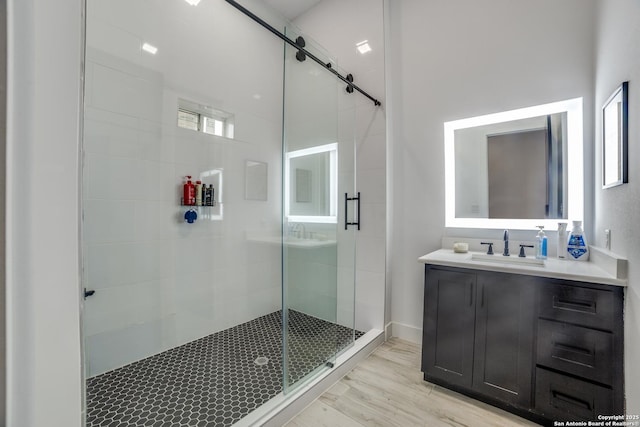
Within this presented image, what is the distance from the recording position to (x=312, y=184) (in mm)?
2430

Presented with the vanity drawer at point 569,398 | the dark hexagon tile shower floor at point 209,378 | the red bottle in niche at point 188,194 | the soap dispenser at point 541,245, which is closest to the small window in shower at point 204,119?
the red bottle in niche at point 188,194

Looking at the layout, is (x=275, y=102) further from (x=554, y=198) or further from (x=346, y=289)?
(x=554, y=198)

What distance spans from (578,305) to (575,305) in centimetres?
1

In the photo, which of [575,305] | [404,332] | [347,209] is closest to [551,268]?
[575,305]

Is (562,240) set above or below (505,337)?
above

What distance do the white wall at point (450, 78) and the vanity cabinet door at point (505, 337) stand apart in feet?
2.23

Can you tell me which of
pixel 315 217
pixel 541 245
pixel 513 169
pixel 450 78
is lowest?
pixel 541 245

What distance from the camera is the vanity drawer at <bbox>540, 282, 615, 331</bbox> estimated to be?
1.39 meters

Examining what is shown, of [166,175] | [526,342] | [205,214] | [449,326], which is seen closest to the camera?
[526,342]

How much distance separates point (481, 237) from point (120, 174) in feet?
9.42

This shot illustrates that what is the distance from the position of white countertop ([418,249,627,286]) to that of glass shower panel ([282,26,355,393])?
889mm

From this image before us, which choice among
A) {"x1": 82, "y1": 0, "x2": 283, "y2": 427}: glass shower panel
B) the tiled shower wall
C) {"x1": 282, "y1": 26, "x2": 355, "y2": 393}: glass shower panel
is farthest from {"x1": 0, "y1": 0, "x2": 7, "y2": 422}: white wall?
{"x1": 282, "y1": 26, "x2": 355, "y2": 393}: glass shower panel

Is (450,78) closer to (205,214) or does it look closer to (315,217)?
(315,217)

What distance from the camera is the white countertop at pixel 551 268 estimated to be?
141 centimetres
